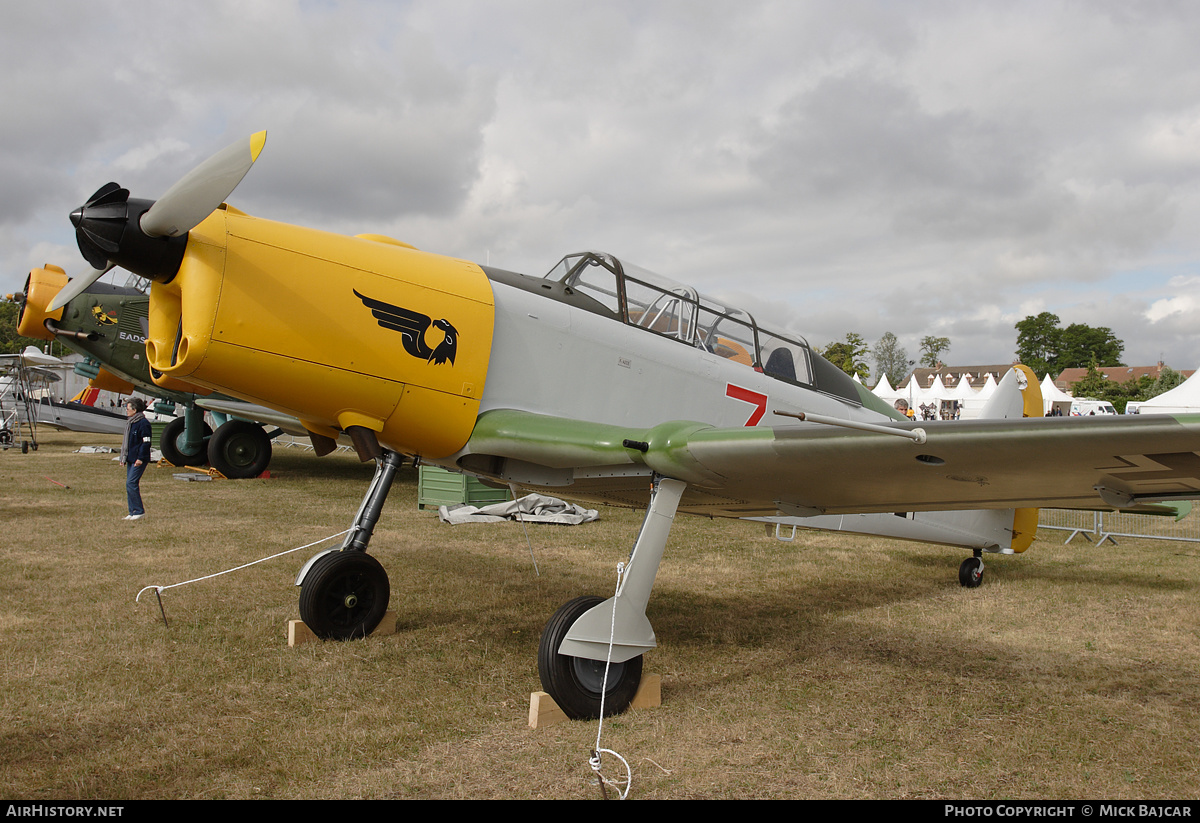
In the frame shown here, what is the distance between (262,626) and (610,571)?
3.57m

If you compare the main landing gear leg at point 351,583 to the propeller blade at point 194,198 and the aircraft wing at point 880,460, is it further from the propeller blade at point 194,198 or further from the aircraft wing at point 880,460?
the propeller blade at point 194,198

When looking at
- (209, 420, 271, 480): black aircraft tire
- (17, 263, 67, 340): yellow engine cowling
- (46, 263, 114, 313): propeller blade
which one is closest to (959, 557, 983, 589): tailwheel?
(46, 263, 114, 313): propeller blade

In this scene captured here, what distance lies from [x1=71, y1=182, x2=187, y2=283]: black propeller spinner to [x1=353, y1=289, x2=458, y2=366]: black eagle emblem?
2.91 feet

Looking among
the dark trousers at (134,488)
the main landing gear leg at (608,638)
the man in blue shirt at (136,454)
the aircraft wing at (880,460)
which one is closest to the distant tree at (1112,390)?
the aircraft wing at (880,460)

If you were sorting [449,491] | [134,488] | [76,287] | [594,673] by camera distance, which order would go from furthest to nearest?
[449,491] → [134,488] → [76,287] → [594,673]

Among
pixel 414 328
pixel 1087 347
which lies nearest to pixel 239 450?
pixel 414 328

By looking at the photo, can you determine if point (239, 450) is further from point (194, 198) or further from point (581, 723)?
point (581, 723)

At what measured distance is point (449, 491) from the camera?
11820 mm

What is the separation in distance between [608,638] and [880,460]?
1.54 m

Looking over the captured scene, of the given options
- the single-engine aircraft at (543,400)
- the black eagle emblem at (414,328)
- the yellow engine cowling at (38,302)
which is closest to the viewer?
the single-engine aircraft at (543,400)

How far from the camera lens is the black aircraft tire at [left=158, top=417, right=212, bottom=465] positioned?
1622 centimetres

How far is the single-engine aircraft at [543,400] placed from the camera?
337 cm

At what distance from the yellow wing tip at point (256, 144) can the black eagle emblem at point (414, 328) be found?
782mm

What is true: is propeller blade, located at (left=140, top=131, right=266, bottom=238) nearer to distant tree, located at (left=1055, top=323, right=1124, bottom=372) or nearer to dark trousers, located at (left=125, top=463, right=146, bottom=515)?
dark trousers, located at (left=125, top=463, right=146, bottom=515)
